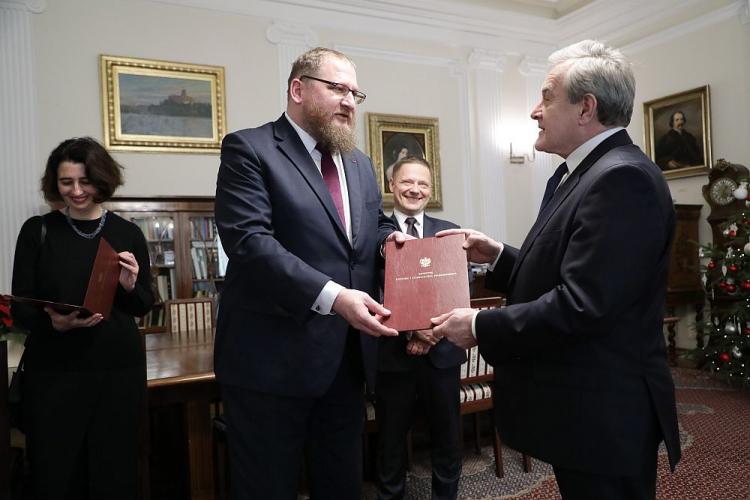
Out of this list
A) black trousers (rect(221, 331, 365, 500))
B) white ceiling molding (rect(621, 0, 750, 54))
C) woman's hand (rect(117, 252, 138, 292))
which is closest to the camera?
black trousers (rect(221, 331, 365, 500))

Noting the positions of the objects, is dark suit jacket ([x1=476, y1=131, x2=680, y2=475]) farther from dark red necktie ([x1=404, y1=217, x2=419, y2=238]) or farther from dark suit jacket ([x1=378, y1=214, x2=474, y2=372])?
dark red necktie ([x1=404, y1=217, x2=419, y2=238])

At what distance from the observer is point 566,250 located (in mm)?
1435

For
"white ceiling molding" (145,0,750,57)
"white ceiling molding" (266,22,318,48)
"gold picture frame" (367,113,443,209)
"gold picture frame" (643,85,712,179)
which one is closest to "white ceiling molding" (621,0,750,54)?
"white ceiling molding" (145,0,750,57)

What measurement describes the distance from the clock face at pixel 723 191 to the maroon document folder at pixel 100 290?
6047 millimetres

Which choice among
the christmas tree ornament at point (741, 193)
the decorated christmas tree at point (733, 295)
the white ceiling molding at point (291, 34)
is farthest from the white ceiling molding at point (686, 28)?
the white ceiling molding at point (291, 34)

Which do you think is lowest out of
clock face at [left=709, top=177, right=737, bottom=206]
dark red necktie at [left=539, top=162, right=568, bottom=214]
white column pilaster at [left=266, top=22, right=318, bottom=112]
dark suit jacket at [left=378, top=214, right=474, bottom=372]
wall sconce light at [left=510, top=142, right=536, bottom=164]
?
dark suit jacket at [left=378, top=214, right=474, bottom=372]

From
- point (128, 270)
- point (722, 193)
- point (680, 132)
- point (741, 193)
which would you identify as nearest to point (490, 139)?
point (680, 132)

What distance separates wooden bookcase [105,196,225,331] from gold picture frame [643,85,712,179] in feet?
17.7

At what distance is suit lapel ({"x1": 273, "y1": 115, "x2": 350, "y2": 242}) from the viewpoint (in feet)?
5.61

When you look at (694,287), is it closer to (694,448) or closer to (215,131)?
(694,448)

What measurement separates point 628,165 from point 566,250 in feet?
0.80

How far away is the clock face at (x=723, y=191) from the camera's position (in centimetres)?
605

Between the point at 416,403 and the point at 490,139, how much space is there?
5.65 meters

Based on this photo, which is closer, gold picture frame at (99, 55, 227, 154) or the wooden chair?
the wooden chair
